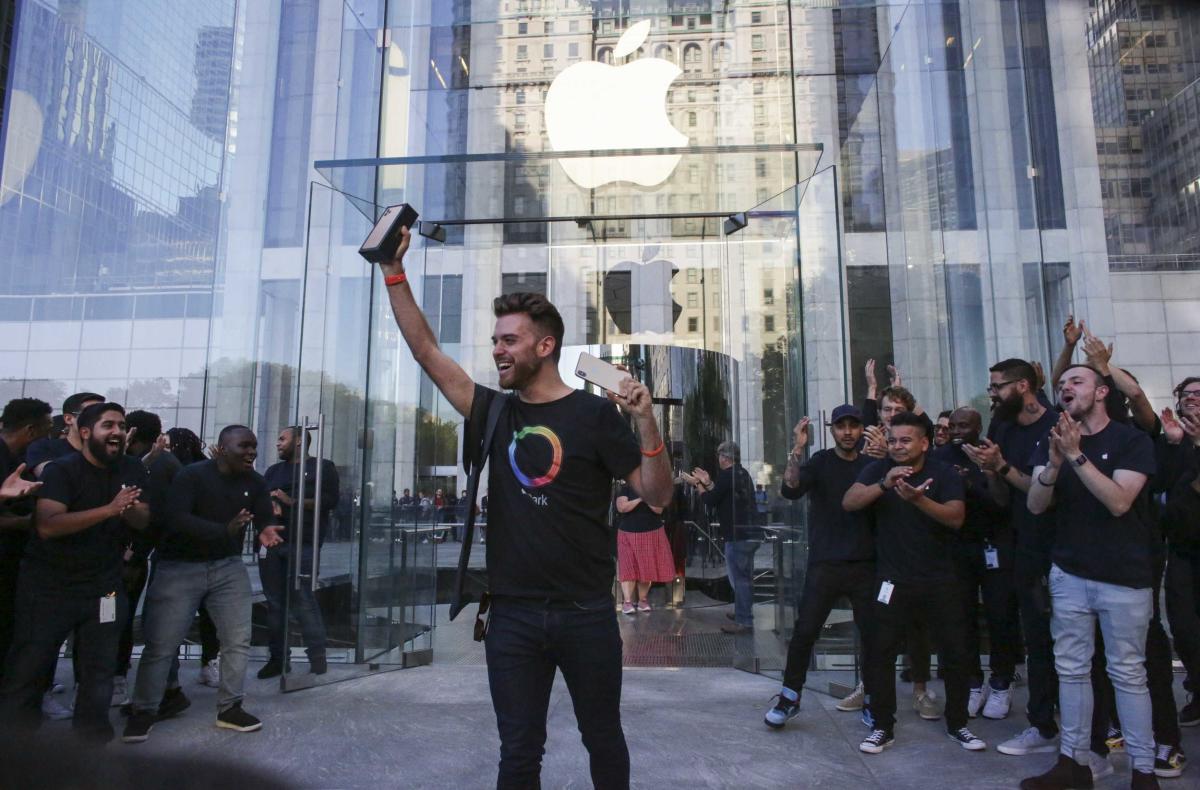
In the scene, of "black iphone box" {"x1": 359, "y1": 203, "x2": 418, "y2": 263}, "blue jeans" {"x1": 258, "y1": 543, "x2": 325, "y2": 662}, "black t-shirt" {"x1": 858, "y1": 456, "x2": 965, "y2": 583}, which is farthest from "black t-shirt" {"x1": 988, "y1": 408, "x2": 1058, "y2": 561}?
"blue jeans" {"x1": 258, "y1": 543, "x2": 325, "y2": 662}

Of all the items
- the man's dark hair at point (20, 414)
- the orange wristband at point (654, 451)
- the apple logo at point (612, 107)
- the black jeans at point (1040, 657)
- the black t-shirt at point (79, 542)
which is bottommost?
the black jeans at point (1040, 657)

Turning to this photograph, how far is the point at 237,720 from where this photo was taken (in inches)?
186

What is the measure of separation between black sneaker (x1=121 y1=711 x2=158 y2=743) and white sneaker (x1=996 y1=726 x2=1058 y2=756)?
435 cm

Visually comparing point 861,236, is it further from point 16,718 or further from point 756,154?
point 16,718

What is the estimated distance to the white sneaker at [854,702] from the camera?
5.18 m

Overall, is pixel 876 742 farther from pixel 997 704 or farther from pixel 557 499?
pixel 557 499

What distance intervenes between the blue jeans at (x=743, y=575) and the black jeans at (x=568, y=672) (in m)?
4.39

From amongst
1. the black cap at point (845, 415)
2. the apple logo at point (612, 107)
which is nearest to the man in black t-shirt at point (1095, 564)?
the black cap at point (845, 415)

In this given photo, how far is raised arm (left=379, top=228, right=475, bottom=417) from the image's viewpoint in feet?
8.71

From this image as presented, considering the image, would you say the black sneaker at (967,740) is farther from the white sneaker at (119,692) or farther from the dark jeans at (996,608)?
the white sneaker at (119,692)

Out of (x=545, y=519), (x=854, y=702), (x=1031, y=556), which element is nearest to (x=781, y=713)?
(x=854, y=702)

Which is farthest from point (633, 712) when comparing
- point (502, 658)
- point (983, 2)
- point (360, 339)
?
point (983, 2)

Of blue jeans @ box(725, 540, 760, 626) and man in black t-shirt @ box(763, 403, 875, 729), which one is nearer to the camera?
man in black t-shirt @ box(763, 403, 875, 729)

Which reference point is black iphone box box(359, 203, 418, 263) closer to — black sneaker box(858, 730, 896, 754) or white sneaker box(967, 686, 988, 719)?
black sneaker box(858, 730, 896, 754)
